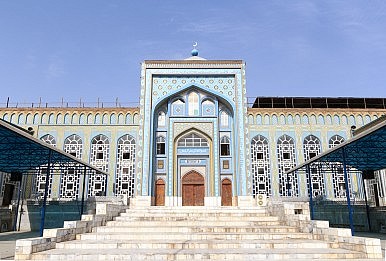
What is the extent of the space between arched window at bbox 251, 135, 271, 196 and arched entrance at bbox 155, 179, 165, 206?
20.0 ft

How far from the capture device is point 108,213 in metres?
13.5

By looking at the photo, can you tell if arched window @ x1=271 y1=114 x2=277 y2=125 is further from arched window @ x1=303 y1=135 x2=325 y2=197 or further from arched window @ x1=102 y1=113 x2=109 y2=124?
arched window @ x1=102 y1=113 x2=109 y2=124

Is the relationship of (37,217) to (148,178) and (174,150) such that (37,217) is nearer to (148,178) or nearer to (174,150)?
(148,178)

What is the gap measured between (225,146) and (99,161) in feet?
29.1

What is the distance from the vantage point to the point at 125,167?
73.7 ft

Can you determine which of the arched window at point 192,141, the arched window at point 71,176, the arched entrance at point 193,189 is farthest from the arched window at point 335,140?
the arched window at point 71,176

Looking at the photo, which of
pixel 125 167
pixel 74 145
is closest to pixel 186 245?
pixel 125 167

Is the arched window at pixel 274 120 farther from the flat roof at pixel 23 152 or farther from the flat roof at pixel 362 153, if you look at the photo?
the flat roof at pixel 23 152

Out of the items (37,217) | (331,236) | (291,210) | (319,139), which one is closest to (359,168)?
(319,139)

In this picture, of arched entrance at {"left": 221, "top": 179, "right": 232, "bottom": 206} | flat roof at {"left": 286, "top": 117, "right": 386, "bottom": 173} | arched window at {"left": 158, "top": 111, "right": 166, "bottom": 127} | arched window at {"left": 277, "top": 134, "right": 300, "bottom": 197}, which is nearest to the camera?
flat roof at {"left": 286, "top": 117, "right": 386, "bottom": 173}

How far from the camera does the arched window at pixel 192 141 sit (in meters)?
21.9

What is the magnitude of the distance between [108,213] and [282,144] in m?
13.9

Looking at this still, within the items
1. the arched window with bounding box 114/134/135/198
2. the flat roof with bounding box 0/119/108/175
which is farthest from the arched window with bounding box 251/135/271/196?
the flat roof with bounding box 0/119/108/175

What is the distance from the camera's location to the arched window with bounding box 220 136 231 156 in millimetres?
21984
